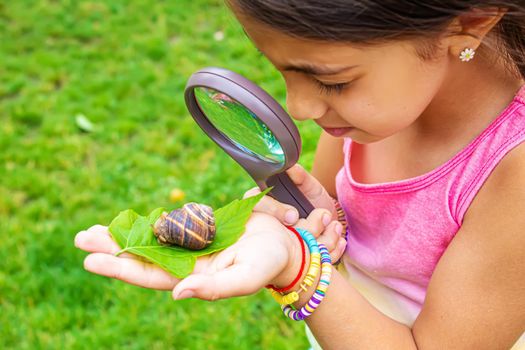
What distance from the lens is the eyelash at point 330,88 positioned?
44.8 inches

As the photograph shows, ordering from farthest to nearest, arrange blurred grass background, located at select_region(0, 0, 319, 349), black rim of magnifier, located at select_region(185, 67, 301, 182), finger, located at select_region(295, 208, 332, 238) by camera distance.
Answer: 1. blurred grass background, located at select_region(0, 0, 319, 349)
2. finger, located at select_region(295, 208, 332, 238)
3. black rim of magnifier, located at select_region(185, 67, 301, 182)

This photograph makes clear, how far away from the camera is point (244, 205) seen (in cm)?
133

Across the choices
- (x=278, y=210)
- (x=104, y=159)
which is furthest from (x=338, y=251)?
(x=104, y=159)

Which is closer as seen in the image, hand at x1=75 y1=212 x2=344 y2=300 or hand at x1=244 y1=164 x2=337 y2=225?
hand at x1=75 y1=212 x2=344 y2=300

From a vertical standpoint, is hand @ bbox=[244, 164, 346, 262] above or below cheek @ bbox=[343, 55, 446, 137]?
below

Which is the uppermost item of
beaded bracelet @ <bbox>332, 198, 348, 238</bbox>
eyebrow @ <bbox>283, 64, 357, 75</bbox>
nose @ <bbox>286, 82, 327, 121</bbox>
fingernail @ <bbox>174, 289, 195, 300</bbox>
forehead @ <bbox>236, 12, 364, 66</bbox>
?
forehead @ <bbox>236, 12, 364, 66</bbox>

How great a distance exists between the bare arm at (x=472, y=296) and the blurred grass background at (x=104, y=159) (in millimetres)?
666

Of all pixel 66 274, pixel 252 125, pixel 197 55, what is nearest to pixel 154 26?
pixel 197 55

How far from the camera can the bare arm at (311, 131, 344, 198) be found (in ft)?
5.32

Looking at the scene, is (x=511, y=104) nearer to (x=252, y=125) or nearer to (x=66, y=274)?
(x=252, y=125)

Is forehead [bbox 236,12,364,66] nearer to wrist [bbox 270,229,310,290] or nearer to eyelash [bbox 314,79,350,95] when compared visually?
eyelash [bbox 314,79,350,95]

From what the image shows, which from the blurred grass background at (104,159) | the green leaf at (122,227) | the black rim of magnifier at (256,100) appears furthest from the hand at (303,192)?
the blurred grass background at (104,159)

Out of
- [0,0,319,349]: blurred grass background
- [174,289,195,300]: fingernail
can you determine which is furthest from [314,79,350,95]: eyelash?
[0,0,319,349]: blurred grass background

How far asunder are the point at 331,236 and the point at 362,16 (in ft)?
1.70
